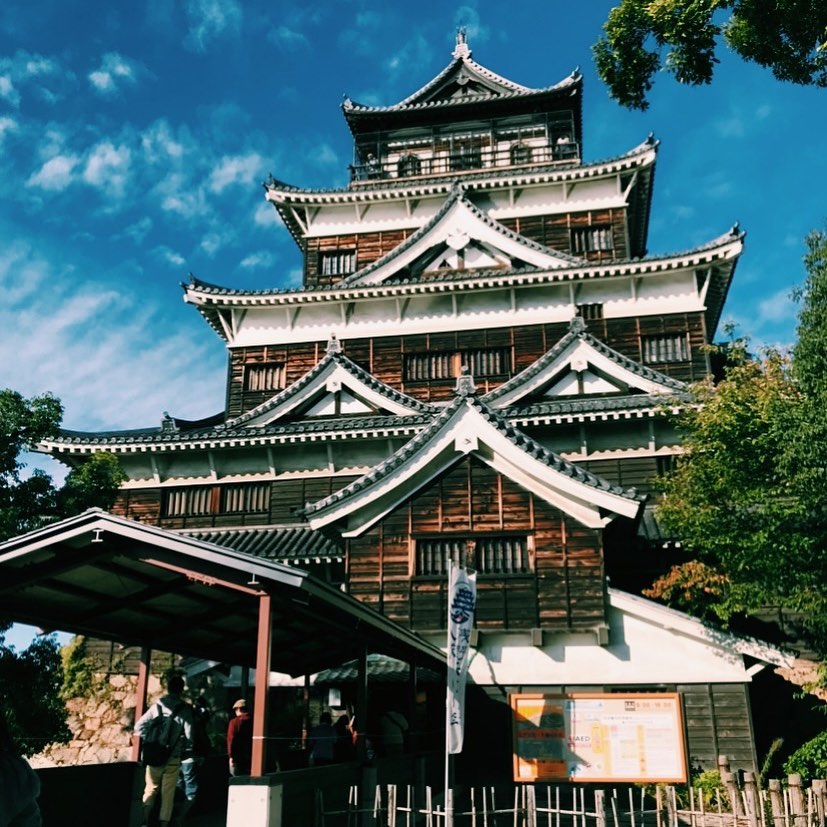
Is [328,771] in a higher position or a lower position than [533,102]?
lower

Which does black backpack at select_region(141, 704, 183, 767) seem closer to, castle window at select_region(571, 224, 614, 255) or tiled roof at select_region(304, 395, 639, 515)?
tiled roof at select_region(304, 395, 639, 515)

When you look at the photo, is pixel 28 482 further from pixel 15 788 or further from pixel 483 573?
pixel 15 788

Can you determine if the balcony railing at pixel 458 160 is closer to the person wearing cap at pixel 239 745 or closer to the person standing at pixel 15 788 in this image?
the person wearing cap at pixel 239 745

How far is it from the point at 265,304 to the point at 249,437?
606cm

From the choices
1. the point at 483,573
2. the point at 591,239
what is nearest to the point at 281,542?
the point at 483,573

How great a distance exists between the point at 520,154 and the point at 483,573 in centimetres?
1938

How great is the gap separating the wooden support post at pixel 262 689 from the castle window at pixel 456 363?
1802cm

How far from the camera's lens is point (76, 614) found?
10031 millimetres

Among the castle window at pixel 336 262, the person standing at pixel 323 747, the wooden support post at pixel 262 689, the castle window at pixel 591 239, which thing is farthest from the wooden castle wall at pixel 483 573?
the castle window at pixel 336 262

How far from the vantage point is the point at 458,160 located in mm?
31594

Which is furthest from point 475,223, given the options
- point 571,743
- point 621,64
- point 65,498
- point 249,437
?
point 571,743

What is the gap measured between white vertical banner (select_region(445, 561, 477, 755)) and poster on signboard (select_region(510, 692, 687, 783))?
4.88 feet

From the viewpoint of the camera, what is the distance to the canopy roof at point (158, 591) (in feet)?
27.3

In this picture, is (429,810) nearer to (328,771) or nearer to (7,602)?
(328,771)
